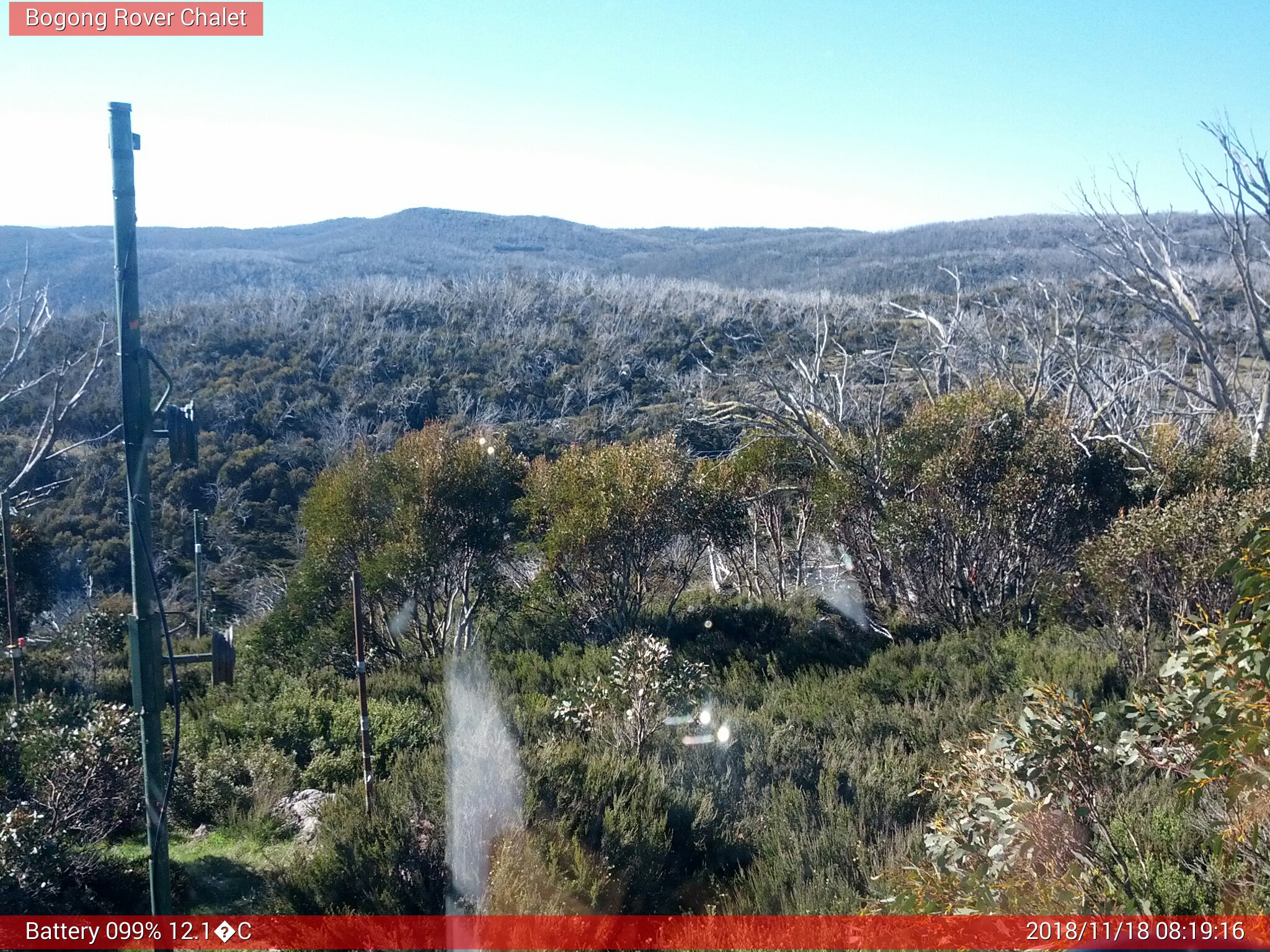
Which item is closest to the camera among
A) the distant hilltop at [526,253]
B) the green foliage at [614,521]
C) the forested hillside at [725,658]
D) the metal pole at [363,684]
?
the forested hillside at [725,658]

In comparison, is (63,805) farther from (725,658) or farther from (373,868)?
(725,658)

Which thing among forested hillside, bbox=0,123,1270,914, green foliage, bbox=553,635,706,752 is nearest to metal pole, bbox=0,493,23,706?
forested hillside, bbox=0,123,1270,914

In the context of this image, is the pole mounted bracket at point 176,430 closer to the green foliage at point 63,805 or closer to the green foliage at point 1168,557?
the green foliage at point 63,805

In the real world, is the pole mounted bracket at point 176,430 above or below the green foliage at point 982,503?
above

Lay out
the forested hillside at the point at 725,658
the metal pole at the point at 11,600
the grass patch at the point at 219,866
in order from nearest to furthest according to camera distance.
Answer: the forested hillside at the point at 725,658 < the grass patch at the point at 219,866 < the metal pole at the point at 11,600

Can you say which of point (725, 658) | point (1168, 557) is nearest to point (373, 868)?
point (725, 658)

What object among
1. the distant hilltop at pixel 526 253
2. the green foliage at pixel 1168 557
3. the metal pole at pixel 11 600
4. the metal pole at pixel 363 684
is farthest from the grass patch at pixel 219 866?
the distant hilltop at pixel 526 253
